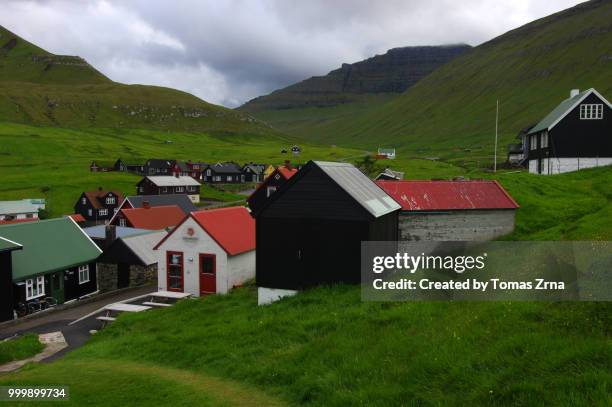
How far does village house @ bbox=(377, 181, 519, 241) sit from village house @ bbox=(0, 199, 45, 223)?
73677 millimetres

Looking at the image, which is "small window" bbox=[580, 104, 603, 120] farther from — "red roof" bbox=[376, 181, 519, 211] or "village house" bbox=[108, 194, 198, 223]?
"village house" bbox=[108, 194, 198, 223]

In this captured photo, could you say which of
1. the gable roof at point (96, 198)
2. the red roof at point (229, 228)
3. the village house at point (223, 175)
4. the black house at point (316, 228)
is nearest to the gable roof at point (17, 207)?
the gable roof at point (96, 198)

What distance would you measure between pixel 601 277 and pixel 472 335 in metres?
4.14

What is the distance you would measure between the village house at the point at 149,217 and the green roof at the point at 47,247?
17.2 meters

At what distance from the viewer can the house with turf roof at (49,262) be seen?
32969 millimetres

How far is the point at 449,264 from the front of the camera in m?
23.4

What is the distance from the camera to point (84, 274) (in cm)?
3925

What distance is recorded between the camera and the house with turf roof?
3297 cm

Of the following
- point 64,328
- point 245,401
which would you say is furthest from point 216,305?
point 245,401

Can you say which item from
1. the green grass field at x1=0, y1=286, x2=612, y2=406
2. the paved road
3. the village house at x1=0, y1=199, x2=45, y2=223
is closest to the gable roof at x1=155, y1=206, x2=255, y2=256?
the paved road

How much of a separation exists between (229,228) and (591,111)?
37717 mm

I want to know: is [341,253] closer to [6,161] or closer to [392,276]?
[392,276]

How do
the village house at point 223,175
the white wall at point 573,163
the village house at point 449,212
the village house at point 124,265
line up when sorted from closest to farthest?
the village house at point 449,212 < the village house at point 124,265 < the white wall at point 573,163 < the village house at point 223,175

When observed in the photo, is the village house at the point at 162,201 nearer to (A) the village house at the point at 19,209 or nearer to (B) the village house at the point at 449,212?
(A) the village house at the point at 19,209
